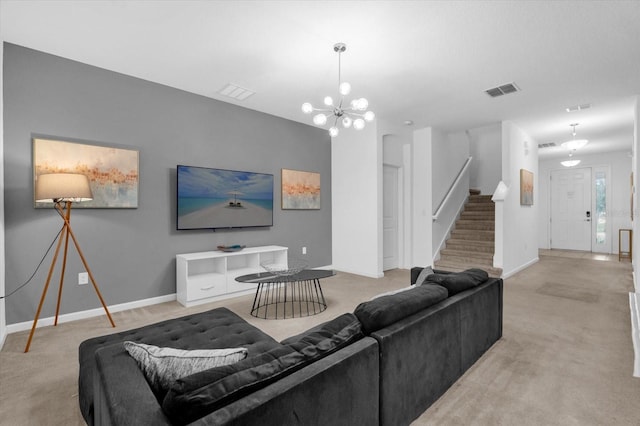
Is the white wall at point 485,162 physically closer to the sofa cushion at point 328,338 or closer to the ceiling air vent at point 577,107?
the ceiling air vent at point 577,107

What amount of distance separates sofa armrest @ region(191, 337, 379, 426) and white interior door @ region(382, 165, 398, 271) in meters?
4.60

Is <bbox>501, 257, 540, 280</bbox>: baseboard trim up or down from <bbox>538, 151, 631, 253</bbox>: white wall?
down

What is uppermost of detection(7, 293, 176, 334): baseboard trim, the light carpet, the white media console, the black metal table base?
the white media console

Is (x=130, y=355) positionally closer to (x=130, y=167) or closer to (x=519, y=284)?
(x=130, y=167)

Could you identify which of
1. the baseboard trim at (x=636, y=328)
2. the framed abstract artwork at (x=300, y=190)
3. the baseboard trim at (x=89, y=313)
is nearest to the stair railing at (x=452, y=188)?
the framed abstract artwork at (x=300, y=190)

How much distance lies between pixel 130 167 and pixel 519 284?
18.6 feet

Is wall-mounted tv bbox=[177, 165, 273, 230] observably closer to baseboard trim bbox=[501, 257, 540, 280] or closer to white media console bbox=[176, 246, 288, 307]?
white media console bbox=[176, 246, 288, 307]

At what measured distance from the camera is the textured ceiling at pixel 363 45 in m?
2.47

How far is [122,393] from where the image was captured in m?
1.03

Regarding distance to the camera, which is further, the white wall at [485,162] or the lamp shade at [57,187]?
the white wall at [485,162]

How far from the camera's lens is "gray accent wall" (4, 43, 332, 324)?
3.04 m

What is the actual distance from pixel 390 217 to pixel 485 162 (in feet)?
13.8

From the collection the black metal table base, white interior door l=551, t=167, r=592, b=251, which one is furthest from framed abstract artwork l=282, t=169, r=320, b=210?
white interior door l=551, t=167, r=592, b=251

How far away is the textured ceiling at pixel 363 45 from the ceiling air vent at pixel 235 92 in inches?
4.0
